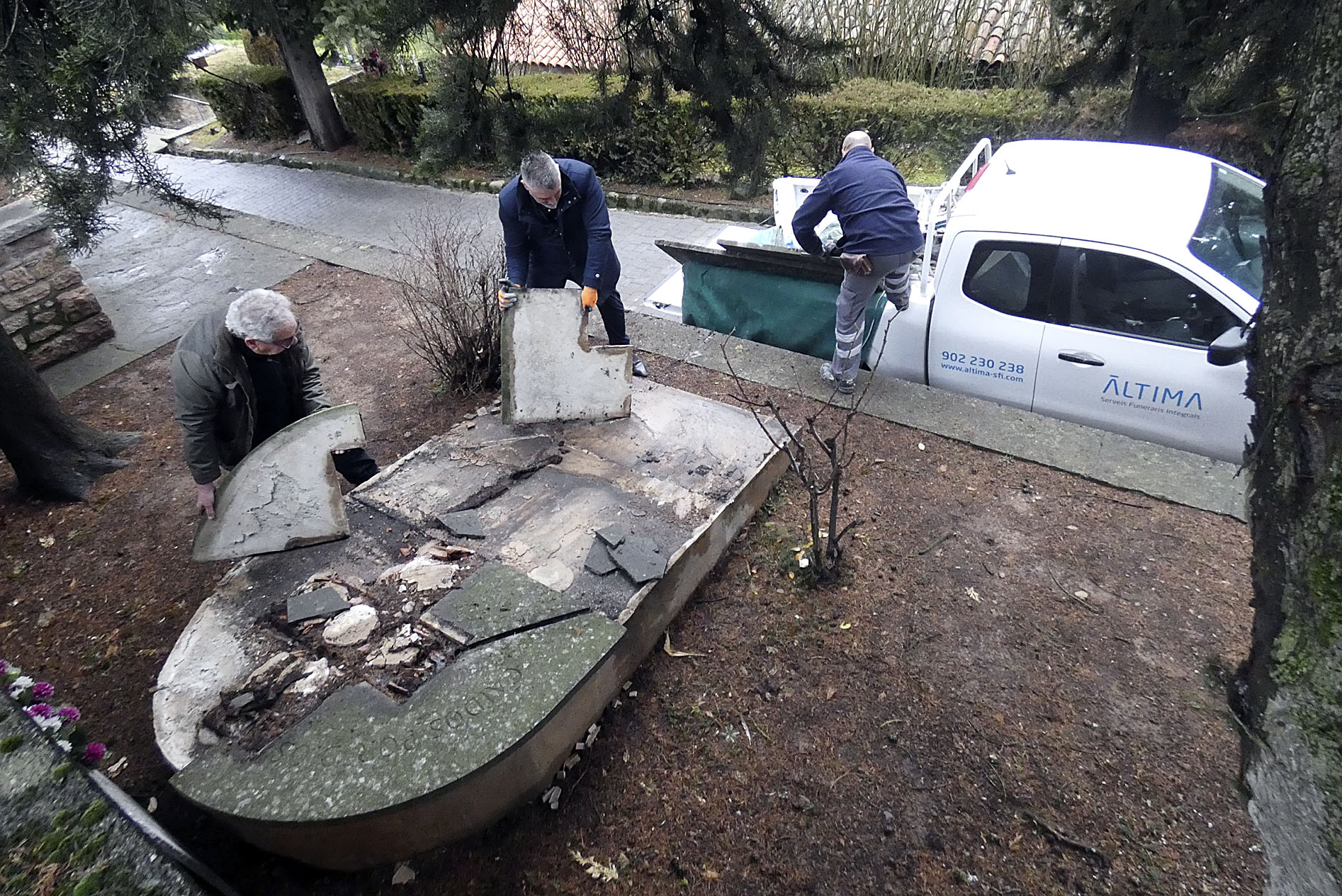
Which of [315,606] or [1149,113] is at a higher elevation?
[1149,113]

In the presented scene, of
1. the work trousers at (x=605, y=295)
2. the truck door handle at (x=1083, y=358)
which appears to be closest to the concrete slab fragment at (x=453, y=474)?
the work trousers at (x=605, y=295)

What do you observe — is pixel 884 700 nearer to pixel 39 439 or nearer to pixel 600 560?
pixel 600 560

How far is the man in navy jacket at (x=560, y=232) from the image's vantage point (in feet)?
14.0

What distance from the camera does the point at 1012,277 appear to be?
168 inches

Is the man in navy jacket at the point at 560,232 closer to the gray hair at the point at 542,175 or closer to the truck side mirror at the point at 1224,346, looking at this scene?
the gray hair at the point at 542,175

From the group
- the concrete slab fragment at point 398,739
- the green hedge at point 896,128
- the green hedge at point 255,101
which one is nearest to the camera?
the concrete slab fragment at point 398,739

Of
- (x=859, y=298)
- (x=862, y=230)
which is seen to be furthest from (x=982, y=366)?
(x=862, y=230)

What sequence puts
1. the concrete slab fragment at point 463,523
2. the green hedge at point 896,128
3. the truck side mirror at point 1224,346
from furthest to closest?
the green hedge at point 896,128 → the truck side mirror at point 1224,346 → the concrete slab fragment at point 463,523

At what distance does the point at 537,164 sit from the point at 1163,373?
12.4 ft

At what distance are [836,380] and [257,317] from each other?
354 cm

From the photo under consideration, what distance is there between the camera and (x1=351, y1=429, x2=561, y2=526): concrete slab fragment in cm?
360

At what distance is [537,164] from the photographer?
402 cm

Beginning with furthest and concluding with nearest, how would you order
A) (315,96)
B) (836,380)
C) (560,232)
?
1. (315,96)
2. (836,380)
3. (560,232)

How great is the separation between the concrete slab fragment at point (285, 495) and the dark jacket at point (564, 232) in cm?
188
